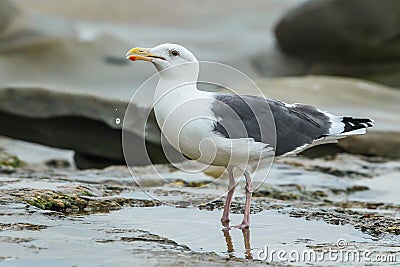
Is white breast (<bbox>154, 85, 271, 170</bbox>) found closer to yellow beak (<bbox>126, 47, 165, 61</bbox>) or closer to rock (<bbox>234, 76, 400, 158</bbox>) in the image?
yellow beak (<bbox>126, 47, 165, 61</bbox>)

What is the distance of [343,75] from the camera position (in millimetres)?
16375

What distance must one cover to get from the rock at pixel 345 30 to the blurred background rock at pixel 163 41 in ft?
0.06

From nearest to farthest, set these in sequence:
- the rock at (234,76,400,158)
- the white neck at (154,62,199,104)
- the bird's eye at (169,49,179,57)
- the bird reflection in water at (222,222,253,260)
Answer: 1. the bird reflection in water at (222,222,253,260)
2. the white neck at (154,62,199,104)
3. the bird's eye at (169,49,179,57)
4. the rock at (234,76,400,158)

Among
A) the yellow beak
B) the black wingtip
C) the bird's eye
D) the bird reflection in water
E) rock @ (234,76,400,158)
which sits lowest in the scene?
the bird reflection in water

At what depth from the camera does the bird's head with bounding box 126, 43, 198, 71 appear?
18.5 feet

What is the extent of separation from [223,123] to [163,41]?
1248cm

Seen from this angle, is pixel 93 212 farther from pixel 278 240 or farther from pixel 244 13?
pixel 244 13

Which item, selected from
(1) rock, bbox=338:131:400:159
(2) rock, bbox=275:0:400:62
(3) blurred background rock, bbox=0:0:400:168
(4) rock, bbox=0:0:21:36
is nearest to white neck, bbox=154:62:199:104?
(3) blurred background rock, bbox=0:0:400:168

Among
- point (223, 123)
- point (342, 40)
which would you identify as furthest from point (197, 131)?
point (342, 40)

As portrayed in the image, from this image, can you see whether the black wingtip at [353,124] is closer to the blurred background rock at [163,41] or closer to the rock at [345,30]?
the blurred background rock at [163,41]

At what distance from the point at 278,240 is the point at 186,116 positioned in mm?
967

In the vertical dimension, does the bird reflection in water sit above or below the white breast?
below

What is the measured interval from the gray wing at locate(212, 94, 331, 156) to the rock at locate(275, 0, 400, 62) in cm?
995

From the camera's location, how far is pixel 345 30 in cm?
1605
